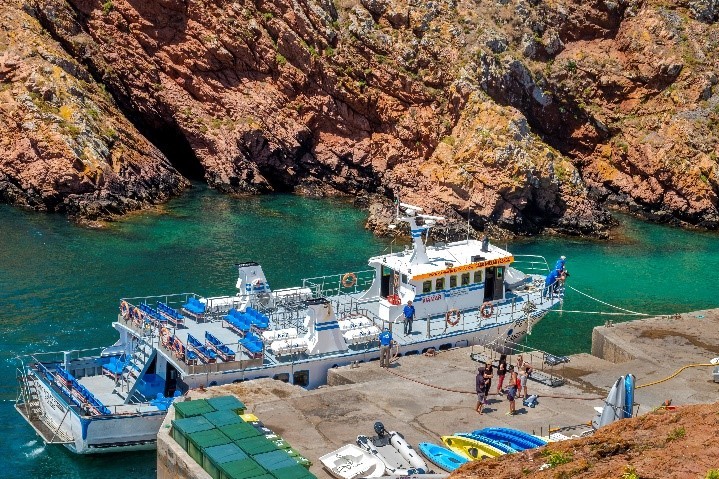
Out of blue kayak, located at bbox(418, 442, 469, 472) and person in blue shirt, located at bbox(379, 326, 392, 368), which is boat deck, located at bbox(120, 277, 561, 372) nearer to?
person in blue shirt, located at bbox(379, 326, 392, 368)

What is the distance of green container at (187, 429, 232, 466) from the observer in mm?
24094

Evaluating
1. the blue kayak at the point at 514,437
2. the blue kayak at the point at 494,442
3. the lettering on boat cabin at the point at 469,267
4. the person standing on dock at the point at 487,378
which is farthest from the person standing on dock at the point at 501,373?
the lettering on boat cabin at the point at 469,267

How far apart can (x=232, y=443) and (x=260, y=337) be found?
10.1 m

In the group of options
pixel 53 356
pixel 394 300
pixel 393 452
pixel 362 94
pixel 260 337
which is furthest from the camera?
pixel 362 94

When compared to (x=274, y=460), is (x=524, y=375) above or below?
above

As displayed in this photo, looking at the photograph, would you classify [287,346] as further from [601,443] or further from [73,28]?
[73,28]

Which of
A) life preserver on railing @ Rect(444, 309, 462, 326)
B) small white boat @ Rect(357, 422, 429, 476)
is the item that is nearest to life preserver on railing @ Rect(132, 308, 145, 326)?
life preserver on railing @ Rect(444, 309, 462, 326)

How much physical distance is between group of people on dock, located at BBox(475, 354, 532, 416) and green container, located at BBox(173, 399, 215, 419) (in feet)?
26.3

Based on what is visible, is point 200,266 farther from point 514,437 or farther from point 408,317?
point 514,437

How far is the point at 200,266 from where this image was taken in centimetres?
5138

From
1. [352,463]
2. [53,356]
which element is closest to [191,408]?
[352,463]

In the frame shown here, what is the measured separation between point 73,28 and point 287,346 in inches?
1874

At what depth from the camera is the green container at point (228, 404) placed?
26864mm

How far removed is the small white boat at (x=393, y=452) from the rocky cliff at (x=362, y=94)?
141 feet
